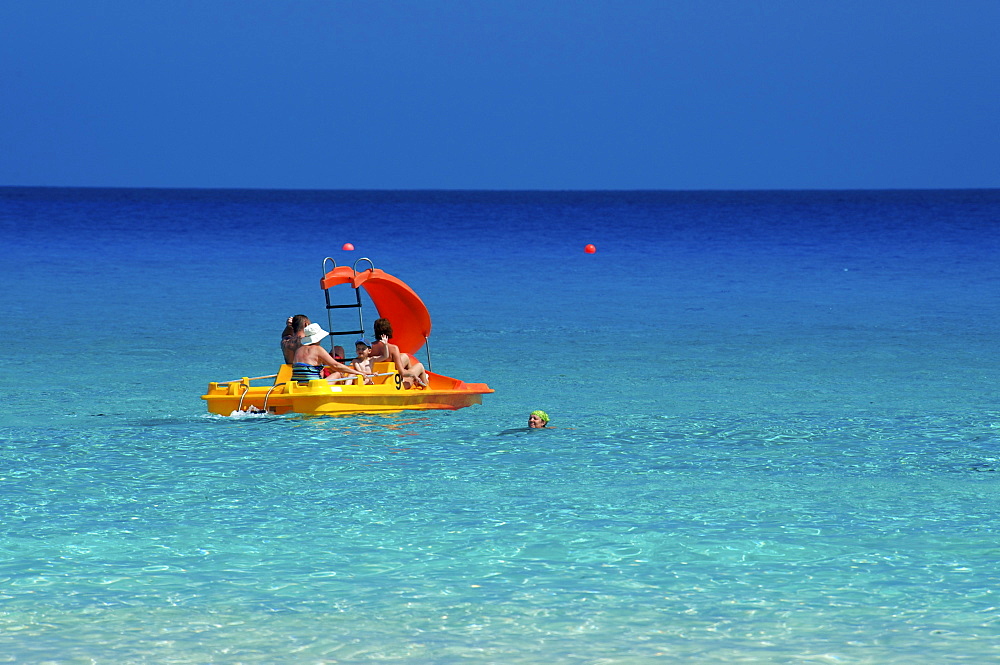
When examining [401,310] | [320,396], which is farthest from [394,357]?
[401,310]

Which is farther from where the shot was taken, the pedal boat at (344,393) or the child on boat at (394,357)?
the child on boat at (394,357)

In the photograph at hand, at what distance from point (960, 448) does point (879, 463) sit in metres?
1.10

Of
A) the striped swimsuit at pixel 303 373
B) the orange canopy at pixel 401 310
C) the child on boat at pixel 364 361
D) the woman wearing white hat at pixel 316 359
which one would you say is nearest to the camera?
the striped swimsuit at pixel 303 373

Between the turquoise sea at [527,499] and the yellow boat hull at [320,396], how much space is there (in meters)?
0.15

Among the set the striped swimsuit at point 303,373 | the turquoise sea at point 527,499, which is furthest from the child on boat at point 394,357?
the striped swimsuit at point 303,373

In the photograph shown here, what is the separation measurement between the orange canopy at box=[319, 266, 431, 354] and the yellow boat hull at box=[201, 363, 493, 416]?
49.0 inches

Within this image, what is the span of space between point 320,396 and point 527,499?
336 cm

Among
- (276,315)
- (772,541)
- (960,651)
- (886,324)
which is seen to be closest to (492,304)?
(276,315)

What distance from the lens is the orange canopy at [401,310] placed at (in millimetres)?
13852

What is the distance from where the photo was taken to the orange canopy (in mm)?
13852

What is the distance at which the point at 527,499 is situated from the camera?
9.77 metres

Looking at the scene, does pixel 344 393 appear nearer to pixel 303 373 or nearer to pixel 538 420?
pixel 303 373

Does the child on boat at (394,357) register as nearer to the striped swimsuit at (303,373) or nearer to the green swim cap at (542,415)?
the striped swimsuit at (303,373)

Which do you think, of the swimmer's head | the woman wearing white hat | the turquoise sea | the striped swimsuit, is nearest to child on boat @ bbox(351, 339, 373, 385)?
the woman wearing white hat
